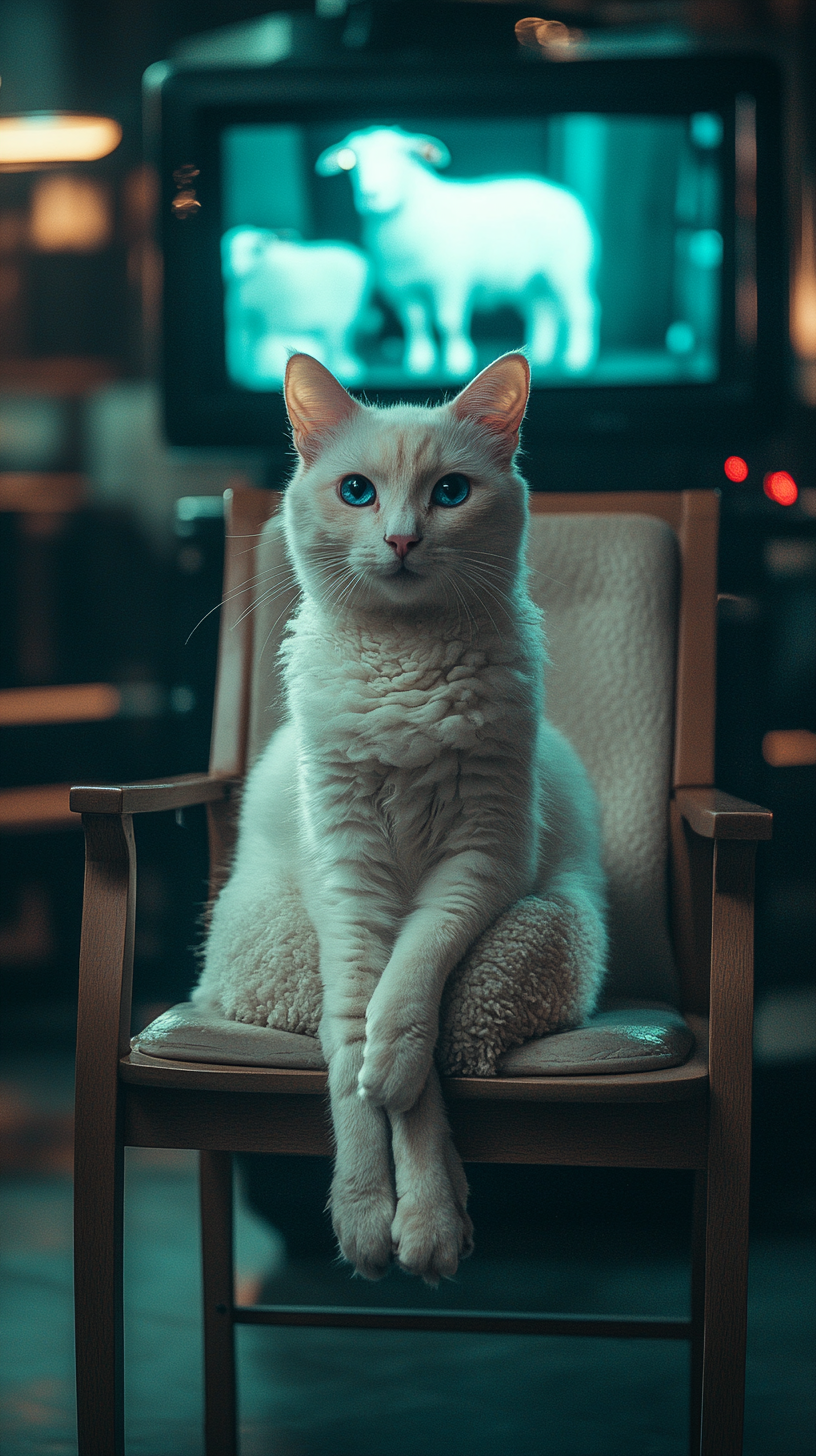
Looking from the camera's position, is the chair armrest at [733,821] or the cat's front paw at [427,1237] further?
the chair armrest at [733,821]

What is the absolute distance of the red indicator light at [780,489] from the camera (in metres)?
1.81

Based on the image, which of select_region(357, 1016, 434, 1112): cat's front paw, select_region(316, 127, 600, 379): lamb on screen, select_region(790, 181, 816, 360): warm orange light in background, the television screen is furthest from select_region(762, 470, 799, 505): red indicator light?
select_region(790, 181, 816, 360): warm orange light in background

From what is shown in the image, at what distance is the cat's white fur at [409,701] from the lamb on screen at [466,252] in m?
0.90

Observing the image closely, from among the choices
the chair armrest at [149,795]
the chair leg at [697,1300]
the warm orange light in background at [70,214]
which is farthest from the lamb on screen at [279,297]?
the warm orange light in background at [70,214]

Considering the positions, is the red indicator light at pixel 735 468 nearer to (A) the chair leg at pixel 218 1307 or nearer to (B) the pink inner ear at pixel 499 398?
(B) the pink inner ear at pixel 499 398

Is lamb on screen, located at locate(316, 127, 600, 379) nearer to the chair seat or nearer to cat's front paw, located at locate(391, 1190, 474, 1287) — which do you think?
the chair seat

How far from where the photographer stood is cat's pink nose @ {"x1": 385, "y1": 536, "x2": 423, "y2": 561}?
938 millimetres

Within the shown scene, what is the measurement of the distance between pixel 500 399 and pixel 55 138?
252 centimetres

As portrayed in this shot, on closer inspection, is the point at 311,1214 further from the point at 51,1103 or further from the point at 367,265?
the point at 367,265

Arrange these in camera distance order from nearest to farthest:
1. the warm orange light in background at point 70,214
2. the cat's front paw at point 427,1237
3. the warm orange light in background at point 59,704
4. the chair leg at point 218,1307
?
the cat's front paw at point 427,1237, the chair leg at point 218,1307, the warm orange light in background at point 59,704, the warm orange light in background at point 70,214

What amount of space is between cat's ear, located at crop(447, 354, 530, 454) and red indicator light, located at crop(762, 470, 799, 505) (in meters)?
0.88

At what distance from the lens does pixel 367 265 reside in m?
1.89

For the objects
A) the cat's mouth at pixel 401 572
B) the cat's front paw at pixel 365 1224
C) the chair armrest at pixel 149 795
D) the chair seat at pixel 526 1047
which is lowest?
the cat's front paw at pixel 365 1224

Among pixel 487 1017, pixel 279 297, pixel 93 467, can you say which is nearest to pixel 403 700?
pixel 487 1017
